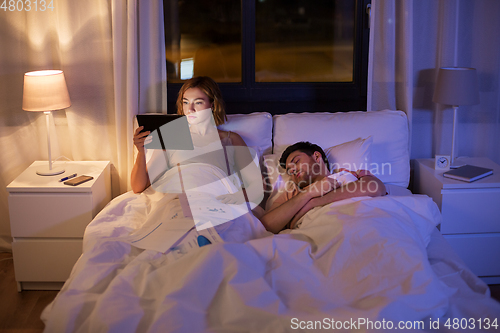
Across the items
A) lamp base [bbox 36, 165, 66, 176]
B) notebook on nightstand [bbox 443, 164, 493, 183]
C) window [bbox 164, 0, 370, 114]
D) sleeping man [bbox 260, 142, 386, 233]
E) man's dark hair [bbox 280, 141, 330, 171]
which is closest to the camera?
sleeping man [bbox 260, 142, 386, 233]

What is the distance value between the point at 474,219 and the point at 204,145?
1470 mm

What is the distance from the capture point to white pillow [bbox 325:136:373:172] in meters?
2.26

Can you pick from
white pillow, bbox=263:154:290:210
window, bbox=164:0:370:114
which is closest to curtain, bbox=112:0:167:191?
window, bbox=164:0:370:114

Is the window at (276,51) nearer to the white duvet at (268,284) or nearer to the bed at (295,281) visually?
the bed at (295,281)

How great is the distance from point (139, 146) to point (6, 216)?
115 cm

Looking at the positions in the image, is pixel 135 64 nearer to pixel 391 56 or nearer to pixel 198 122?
pixel 198 122

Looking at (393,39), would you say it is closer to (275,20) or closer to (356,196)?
(356,196)

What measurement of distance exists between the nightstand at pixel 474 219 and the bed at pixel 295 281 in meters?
0.43

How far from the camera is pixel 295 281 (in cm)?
138

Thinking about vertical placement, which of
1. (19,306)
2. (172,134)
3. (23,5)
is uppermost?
(23,5)

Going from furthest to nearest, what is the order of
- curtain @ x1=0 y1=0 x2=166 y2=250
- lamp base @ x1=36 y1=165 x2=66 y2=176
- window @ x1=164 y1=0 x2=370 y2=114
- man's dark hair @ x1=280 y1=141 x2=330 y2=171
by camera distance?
window @ x1=164 y1=0 x2=370 y2=114, curtain @ x1=0 y1=0 x2=166 y2=250, lamp base @ x1=36 y1=165 x2=66 y2=176, man's dark hair @ x1=280 y1=141 x2=330 y2=171

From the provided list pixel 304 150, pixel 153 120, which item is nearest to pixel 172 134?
pixel 153 120

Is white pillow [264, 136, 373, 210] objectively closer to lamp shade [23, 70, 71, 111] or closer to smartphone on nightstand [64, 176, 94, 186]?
smartphone on nightstand [64, 176, 94, 186]

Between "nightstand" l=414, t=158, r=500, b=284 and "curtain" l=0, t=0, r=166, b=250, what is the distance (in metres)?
1.68
